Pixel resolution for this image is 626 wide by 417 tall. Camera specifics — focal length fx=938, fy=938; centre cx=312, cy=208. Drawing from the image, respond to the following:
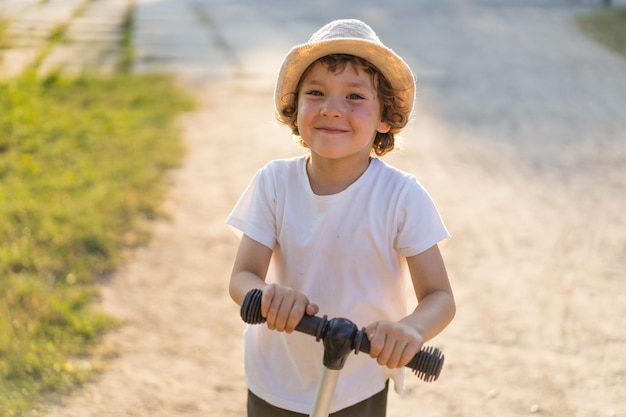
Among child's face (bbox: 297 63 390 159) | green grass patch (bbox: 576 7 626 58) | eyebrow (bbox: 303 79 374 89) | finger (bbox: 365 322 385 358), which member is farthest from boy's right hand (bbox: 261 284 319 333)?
green grass patch (bbox: 576 7 626 58)

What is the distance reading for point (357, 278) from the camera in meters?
2.13

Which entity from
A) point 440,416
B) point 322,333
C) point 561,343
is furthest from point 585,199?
point 322,333

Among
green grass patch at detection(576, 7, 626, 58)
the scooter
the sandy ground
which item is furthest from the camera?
green grass patch at detection(576, 7, 626, 58)

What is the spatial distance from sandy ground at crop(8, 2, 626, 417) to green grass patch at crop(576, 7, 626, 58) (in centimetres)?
185

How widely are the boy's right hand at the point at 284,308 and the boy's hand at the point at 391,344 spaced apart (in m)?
0.13

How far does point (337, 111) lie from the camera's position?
2.05 metres

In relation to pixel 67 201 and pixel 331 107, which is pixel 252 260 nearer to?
pixel 331 107

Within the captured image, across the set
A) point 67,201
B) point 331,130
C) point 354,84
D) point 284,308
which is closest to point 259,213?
point 331,130

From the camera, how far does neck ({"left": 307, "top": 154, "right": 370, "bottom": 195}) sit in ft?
7.07

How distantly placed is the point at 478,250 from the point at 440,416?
1593 millimetres

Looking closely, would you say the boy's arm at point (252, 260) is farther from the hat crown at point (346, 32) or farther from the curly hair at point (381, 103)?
the hat crown at point (346, 32)

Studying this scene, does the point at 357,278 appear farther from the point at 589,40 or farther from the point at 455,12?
the point at 455,12

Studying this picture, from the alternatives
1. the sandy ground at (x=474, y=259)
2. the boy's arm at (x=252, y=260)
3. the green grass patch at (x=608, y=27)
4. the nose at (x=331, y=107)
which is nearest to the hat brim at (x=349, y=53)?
the nose at (x=331, y=107)

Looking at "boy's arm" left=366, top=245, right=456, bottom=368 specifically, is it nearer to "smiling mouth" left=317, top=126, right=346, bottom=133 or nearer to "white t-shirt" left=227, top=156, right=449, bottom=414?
"white t-shirt" left=227, top=156, right=449, bottom=414
